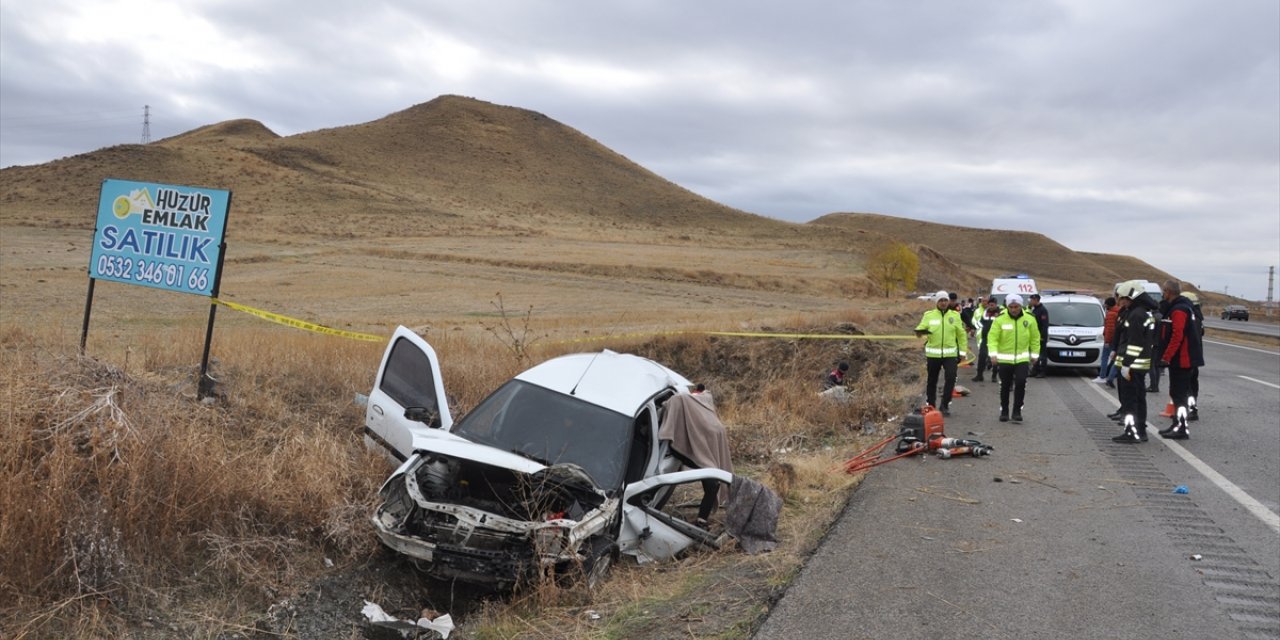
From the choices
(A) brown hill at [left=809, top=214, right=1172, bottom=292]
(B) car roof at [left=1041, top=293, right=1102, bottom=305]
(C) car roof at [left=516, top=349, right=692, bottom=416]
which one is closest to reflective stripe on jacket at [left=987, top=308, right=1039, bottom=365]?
(C) car roof at [left=516, top=349, right=692, bottom=416]

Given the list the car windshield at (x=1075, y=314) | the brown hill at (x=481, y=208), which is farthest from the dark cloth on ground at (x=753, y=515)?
the brown hill at (x=481, y=208)

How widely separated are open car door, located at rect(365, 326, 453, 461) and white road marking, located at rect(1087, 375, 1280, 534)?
6528mm

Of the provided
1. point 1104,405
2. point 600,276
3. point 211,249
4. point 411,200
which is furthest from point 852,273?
point 211,249

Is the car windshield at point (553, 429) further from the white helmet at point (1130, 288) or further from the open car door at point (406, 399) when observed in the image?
the white helmet at point (1130, 288)

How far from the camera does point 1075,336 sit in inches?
722

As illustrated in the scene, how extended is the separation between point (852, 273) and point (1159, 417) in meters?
59.4

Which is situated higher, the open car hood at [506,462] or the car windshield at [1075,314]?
the car windshield at [1075,314]

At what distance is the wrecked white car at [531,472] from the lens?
5969 mm

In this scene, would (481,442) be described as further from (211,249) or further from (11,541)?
(211,249)

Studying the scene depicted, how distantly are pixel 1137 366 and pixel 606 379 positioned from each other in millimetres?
6992

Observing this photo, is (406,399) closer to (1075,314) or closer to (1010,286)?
(1075,314)

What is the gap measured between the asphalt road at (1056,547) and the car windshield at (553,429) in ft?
5.67

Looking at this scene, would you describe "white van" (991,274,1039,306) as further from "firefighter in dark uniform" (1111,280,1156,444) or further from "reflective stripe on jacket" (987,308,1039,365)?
"firefighter in dark uniform" (1111,280,1156,444)

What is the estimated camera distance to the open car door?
24.2ft
